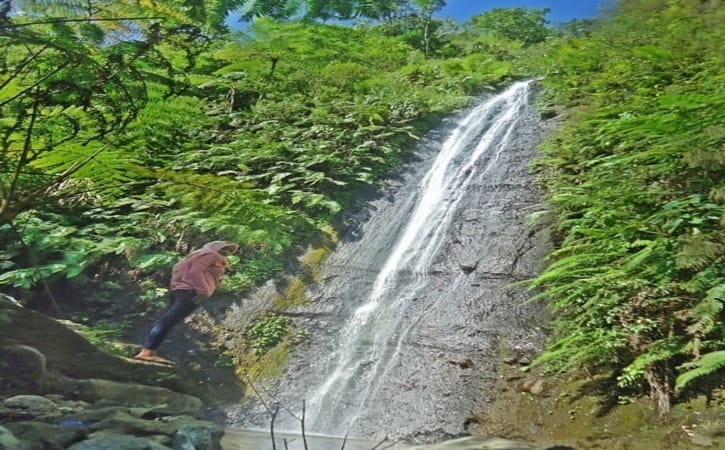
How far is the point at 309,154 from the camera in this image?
7.16m

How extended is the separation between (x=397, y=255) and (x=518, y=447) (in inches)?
108

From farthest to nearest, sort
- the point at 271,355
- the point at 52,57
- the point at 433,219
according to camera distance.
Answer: the point at 433,219, the point at 271,355, the point at 52,57

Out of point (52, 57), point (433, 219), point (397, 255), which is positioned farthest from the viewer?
point (433, 219)

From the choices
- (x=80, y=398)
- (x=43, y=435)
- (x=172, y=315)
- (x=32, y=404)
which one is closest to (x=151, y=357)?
(x=172, y=315)

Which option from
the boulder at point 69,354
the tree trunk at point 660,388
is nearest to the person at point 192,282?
the boulder at point 69,354

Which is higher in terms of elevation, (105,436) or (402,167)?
(402,167)

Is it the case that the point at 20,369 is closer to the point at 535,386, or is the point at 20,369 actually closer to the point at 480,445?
the point at 480,445

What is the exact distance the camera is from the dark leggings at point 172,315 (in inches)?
177

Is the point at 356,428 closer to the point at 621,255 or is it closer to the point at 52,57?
the point at 621,255

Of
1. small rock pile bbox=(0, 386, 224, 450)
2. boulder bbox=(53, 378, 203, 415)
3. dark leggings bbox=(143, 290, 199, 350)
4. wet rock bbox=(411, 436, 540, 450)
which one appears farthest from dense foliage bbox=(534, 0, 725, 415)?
dark leggings bbox=(143, 290, 199, 350)

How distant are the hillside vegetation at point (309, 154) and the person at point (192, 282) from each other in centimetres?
32

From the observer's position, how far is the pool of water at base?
300 cm

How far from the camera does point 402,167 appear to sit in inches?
284

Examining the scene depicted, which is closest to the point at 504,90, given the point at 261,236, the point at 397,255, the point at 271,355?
the point at 397,255
